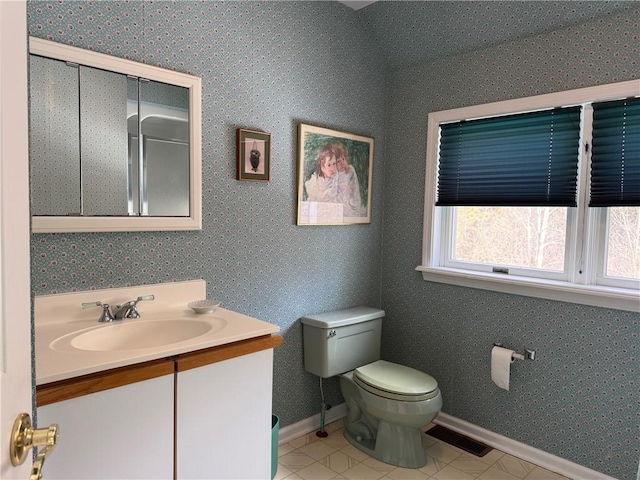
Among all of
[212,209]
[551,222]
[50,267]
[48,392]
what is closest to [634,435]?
[551,222]

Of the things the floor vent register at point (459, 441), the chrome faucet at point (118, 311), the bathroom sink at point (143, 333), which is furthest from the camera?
the floor vent register at point (459, 441)

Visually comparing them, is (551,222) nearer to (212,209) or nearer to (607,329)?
Answer: (607,329)

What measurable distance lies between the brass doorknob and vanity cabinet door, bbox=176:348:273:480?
806mm

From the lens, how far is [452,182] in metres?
2.80

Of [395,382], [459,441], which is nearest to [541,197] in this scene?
[395,382]

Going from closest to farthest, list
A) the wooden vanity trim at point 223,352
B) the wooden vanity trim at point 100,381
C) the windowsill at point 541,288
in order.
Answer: the wooden vanity trim at point 100,381 < the wooden vanity trim at point 223,352 < the windowsill at point 541,288

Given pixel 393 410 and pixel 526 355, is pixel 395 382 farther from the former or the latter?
pixel 526 355

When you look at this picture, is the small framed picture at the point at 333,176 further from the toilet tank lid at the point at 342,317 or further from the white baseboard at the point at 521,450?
the white baseboard at the point at 521,450

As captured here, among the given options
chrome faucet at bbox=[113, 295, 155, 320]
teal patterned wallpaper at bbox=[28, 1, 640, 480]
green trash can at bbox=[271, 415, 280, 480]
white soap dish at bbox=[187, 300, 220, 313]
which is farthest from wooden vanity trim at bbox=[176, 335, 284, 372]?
green trash can at bbox=[271, 415, 280, 480]

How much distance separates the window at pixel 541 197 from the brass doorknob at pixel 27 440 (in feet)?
7.58

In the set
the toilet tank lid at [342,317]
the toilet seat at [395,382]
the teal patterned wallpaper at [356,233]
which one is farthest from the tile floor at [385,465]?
the toilet tank lid at [342,317]

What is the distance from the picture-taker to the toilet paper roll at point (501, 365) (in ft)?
8.05

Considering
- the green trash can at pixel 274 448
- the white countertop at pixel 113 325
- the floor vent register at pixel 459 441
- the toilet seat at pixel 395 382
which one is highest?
the white countertop at pixel 113 325

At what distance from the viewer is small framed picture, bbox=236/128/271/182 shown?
2.27m
